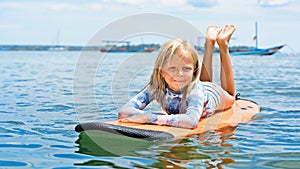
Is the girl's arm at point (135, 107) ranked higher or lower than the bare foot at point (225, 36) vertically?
lower

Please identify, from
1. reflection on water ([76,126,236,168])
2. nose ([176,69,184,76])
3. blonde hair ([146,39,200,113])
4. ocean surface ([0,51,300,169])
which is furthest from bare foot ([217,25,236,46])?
reflection on water ([76,126,236,168])

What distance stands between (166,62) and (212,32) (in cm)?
132

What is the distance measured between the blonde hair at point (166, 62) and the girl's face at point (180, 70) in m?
0.04

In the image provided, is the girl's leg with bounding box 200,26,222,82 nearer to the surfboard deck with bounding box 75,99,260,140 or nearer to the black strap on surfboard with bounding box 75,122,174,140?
the surfboard deck with bounding box 75,99,260,140

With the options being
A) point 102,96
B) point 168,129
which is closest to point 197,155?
point 168,129

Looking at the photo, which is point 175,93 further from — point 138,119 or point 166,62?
point 138,119

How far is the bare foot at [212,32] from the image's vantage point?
210 inches

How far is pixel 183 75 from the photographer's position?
4316 mm

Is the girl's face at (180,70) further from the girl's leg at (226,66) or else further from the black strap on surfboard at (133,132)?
the girl's leg at (226,66)

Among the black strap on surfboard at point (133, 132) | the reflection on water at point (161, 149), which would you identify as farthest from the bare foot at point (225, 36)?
the black strap on surfboard at point (133, 132)

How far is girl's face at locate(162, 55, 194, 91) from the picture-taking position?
4.30 metres

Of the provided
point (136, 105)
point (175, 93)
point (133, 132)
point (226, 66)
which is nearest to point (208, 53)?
point (226, 66)

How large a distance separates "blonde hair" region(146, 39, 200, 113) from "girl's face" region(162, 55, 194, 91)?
0.04 m

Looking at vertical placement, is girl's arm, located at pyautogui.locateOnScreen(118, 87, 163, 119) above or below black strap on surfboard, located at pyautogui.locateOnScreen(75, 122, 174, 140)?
above
